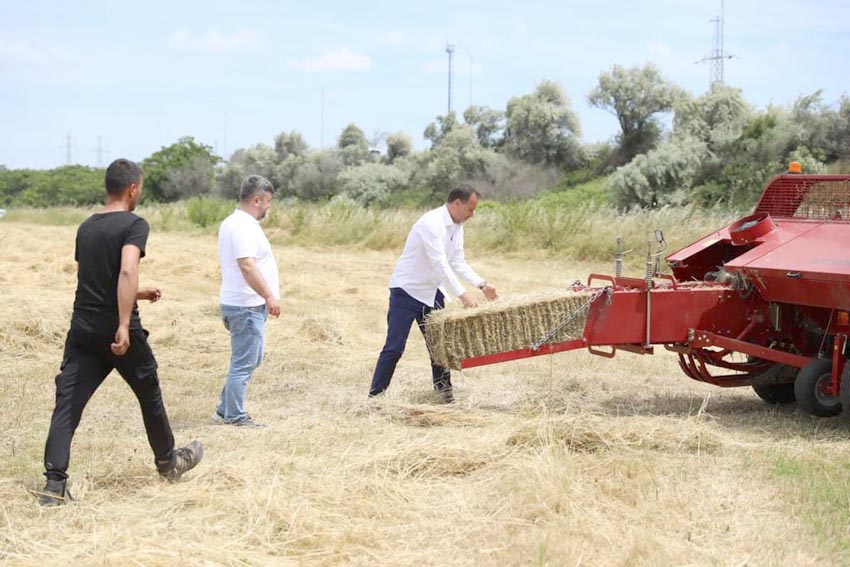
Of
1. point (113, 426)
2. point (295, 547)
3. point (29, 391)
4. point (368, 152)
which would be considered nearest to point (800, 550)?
point (295, 547)

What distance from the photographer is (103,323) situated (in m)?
4.88

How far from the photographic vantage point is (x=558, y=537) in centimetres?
418

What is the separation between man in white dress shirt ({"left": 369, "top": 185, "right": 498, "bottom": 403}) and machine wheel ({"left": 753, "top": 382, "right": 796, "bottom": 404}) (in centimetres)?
217

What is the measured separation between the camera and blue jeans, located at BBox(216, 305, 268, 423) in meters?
6.58

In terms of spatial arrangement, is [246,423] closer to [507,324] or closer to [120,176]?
[507,324]

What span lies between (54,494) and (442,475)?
1888 mm

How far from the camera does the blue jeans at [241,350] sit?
658cm

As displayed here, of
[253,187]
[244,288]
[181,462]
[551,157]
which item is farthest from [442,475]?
[551,157]

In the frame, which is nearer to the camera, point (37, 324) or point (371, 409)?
point (371, 409)

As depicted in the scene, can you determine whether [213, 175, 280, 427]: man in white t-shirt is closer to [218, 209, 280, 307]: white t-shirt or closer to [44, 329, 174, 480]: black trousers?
[218, 209, 280, 307]: white t-shirt

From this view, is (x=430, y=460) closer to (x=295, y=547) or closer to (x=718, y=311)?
(x=295, y=547)

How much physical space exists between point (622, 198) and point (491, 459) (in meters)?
21.8

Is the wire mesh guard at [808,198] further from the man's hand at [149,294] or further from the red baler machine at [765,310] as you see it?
the man's hand at [149,294]

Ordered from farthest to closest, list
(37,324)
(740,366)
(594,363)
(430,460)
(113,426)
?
(37,324) < (594,363) < (740,366) < (113,426) < (430,460)
